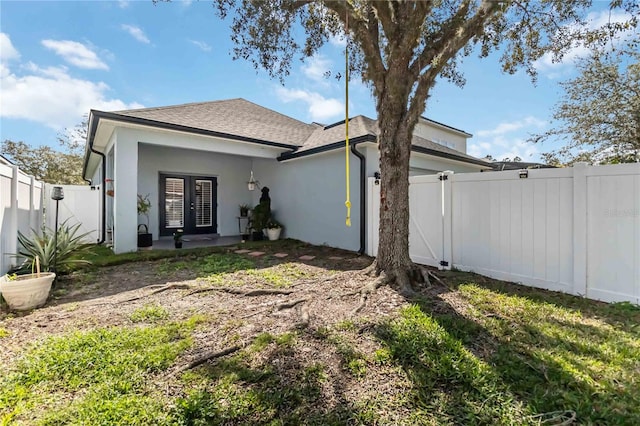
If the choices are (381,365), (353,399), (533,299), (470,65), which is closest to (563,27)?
(470,65)

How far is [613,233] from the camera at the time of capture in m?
3.93

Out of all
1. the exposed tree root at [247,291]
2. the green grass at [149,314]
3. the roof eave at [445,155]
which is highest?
the roof eave at [445,155]

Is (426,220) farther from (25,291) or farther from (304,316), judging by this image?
(25,291)

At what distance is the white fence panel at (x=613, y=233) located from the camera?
3766 millimetres

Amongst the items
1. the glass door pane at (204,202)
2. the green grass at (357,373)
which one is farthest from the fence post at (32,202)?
the green grass at (357,373)

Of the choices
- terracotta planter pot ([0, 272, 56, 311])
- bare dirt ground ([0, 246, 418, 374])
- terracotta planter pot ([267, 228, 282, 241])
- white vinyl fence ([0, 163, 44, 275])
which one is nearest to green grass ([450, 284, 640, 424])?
bare dirt ground ([0, 246, 418, 374])

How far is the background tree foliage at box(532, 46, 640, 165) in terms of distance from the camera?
10461mm

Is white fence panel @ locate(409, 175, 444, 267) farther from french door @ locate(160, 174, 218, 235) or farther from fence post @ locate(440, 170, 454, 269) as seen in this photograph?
french door @ locate(160, 174, 218, 235)

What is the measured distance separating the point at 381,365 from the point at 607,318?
3.07 metres

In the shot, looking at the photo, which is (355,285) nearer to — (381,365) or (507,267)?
(381,365)

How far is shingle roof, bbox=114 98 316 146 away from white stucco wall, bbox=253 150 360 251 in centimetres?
121

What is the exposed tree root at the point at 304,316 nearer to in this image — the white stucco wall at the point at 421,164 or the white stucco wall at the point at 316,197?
the white stucco wall at the point at 316,197

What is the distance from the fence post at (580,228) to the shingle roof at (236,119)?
294 inches

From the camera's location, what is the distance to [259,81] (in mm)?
6523
